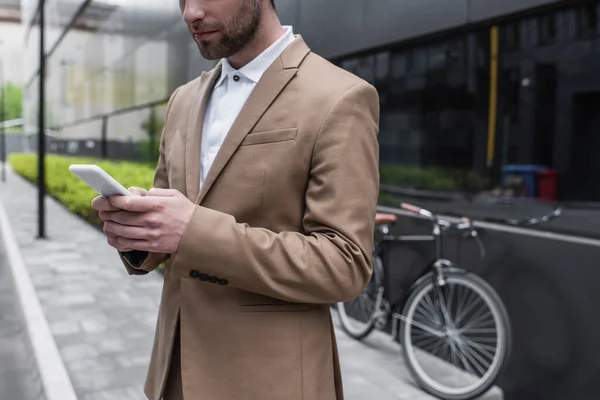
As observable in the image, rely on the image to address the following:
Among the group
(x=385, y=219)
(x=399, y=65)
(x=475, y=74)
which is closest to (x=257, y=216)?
(x=475, y=74)

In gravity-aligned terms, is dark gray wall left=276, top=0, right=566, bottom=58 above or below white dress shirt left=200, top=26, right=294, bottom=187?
above

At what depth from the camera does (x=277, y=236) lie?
1277 mm

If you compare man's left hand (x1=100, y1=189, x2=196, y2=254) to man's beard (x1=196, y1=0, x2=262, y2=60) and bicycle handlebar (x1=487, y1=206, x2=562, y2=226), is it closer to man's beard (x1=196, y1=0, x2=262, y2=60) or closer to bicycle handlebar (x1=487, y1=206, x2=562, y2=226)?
man's beard (x1=196, y1=0, x2=262, y2=60)

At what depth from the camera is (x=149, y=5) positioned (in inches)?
417

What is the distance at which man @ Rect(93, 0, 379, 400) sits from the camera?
122 centimetres

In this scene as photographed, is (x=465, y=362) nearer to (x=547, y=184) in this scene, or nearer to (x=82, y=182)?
(x=547, y=184)

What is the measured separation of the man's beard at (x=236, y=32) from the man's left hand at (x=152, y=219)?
15.5 inches

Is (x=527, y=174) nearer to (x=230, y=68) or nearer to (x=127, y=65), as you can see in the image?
(x=230, y=68)

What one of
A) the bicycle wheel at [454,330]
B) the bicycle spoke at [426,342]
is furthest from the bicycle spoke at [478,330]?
the bicycle spoke at [426,342]

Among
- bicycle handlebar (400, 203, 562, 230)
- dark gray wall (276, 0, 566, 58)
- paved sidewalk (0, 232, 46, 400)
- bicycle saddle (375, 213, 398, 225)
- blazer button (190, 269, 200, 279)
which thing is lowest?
paved sidewalk (0, 232, 46, 400)

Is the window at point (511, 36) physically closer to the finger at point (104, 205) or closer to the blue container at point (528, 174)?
the blue container at point (528, 174)

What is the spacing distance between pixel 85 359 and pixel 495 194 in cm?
325

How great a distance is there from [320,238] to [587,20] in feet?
9.82

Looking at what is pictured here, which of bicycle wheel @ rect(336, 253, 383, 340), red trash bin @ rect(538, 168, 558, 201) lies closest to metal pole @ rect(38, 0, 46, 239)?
bicycle wheel @ rect(336, 253, 383, 340)
